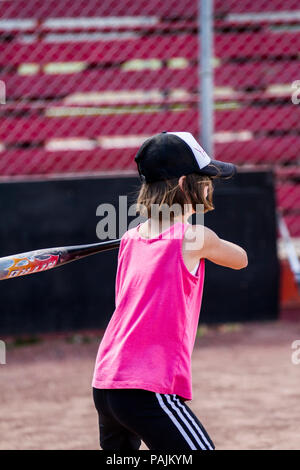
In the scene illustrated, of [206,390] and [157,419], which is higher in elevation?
[157,419]

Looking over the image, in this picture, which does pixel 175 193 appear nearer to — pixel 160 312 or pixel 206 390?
pixel 160 312

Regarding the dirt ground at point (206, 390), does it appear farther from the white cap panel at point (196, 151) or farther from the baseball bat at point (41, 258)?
the white cap panel at point (196, 151)

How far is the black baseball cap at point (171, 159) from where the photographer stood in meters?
2.16

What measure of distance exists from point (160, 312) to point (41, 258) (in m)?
0.72

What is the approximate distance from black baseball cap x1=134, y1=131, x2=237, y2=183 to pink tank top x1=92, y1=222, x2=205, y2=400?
179 mm

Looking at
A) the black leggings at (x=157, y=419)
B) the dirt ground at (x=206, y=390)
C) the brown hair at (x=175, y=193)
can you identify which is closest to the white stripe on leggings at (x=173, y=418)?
the black leggings at (x=157, y=419)

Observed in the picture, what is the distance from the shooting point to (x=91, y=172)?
5.91 m

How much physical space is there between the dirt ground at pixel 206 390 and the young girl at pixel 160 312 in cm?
122

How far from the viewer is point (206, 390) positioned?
4.07 meters

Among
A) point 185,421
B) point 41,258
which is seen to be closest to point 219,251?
point 185,421

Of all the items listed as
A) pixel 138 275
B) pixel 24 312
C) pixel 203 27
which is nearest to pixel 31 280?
pixel 24 312

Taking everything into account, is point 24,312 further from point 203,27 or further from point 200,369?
point 203,27

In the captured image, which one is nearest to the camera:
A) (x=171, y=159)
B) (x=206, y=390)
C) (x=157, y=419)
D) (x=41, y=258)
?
(x=157, y=419)

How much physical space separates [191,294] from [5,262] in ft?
2.41
